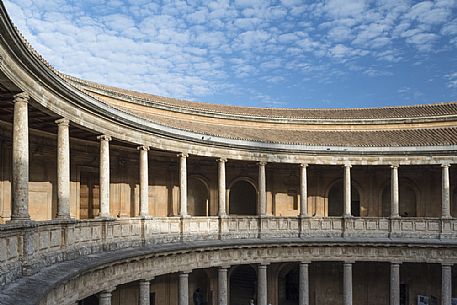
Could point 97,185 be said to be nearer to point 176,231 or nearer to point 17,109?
point 176,231

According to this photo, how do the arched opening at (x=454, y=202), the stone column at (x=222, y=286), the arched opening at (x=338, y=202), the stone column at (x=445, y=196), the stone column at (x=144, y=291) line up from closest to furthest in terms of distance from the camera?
the stone column at (x=144, y=291)
the stone column at (x=222, y=286)
the stone column at (x=445, y=196)
the arched opening at (x=454, y=202)
the arched opening at (x=338, y=202)

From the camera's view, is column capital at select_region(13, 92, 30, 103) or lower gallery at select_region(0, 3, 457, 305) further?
lower gallery at select_region(0, 3, 457, 305)

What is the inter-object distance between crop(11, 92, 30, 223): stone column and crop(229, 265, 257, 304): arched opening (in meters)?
22.2

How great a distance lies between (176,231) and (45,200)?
5.96 metres

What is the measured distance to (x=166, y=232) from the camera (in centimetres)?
2261

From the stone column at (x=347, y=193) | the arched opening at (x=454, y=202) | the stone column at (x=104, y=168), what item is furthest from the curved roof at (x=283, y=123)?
the arched opening at (x=454, y=202)

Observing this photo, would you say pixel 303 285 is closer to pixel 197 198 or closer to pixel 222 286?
pixel 222 286

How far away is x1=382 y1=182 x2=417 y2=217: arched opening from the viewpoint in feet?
103

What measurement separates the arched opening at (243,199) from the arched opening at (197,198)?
2.88 m

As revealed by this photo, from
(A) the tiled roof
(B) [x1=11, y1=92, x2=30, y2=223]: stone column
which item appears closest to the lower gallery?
(B) [x1=11, y1=92, x2=30, y2=223]: stone column

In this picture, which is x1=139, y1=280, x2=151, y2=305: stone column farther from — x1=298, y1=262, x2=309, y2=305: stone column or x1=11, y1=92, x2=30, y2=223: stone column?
x1=298, y1=262, x2=309, y2=305: stone column

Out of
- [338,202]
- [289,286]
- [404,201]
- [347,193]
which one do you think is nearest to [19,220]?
[347,193]

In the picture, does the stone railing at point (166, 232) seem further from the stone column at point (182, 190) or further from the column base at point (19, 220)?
the stone column at point (182, 190)

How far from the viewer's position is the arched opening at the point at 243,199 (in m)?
33.2
